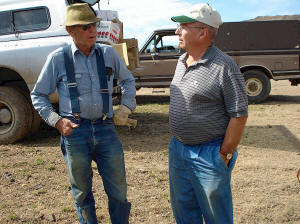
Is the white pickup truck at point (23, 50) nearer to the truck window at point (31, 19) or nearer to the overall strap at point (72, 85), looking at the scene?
the truck window at point (31, 19)

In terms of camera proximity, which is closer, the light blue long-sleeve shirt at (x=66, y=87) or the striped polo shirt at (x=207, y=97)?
the striped polo shirt at (x=207, y=97)

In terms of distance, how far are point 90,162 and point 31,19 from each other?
390cm

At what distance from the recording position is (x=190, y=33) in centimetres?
210

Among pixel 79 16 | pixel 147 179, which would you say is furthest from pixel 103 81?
pixel 147 179

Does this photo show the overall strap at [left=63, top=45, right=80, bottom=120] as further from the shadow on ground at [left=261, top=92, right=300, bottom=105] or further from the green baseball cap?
the shadow on ground at [left=261, top=92, right=300, bottom=105]

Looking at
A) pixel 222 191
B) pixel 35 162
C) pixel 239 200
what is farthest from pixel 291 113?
pixel 222 191

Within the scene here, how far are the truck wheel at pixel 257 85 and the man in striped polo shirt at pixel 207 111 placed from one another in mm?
7614

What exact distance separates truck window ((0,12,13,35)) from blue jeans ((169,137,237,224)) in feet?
14.5

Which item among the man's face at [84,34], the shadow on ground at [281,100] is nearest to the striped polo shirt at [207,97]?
the man's face at [84,34]

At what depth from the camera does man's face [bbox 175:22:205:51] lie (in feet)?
6.82

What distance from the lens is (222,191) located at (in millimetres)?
2084

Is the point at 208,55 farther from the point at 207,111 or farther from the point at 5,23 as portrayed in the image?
the point at 5,23

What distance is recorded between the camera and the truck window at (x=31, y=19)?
5559 millimetres

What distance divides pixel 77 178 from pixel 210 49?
1.35m
